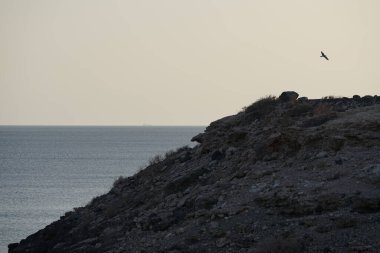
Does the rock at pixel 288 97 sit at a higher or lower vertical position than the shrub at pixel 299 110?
higher

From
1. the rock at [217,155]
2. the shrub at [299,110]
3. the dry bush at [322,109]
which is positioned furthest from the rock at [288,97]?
the rock at [217,155]

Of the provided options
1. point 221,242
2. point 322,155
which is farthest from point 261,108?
point 221,242

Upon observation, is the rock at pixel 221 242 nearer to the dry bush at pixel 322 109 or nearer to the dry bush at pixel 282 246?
the dry bush at pixel 282 246

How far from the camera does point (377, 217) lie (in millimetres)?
18781

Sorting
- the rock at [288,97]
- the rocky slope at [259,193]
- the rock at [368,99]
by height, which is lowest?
the rocky slope at [259,193]

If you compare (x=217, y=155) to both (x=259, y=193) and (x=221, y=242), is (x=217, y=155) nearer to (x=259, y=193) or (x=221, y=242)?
(x=259, y=193)

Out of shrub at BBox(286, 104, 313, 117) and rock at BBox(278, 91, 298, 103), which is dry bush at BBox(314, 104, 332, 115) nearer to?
shrub at BBox(286, 104, 313, 117)

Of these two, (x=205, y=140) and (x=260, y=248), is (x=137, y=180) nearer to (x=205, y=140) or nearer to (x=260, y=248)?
(x=205, y=140)

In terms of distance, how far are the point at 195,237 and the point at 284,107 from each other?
9.72 meters

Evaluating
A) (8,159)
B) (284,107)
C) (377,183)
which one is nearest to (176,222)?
(377,183)

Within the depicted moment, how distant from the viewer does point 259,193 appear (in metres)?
21.9

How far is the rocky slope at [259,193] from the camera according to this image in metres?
19.3

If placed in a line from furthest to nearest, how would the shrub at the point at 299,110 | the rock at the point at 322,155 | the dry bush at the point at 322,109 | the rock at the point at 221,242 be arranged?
the shrub at the point at 299,110
the dry bush at the point at 322,109
the rock at the point at 322,155
the rock at the point at 221,242

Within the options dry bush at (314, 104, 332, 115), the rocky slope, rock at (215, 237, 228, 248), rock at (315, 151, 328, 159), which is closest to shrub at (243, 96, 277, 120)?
the rocky slope
